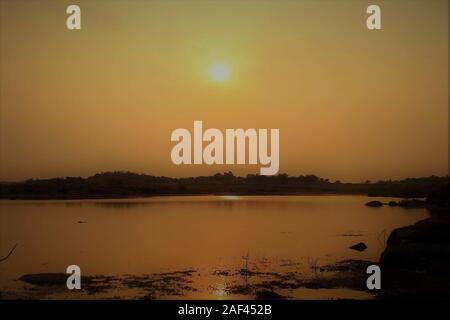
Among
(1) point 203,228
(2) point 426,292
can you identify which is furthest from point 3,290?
(1) point 203,228

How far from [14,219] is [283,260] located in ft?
73.0

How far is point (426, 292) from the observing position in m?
11.6

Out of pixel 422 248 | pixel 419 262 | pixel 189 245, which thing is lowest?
pixel 189 245

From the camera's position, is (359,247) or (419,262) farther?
(359,247)

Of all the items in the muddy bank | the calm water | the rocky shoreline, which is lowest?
the calm water

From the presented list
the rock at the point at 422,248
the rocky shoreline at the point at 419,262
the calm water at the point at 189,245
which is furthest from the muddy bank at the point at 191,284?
the rock at the point at 422,248

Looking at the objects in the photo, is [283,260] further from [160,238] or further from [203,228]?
[203,228]

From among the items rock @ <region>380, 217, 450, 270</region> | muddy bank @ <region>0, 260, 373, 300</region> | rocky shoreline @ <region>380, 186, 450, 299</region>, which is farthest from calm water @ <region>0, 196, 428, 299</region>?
rock @ <region>380, 217, 450, 270</region>

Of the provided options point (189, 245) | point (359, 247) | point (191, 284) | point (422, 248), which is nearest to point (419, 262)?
point (422, 248)

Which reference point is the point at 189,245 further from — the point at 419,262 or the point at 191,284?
the point at 419,262

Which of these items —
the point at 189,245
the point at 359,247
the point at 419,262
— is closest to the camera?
the point at 419,262

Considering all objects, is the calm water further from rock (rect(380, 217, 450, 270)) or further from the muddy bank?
rock (rect(380, 217, 450, 270))

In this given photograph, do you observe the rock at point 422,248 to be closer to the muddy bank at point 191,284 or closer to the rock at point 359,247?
the muddy bank at point 191,284
